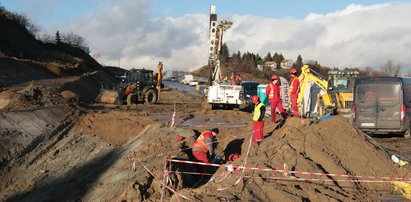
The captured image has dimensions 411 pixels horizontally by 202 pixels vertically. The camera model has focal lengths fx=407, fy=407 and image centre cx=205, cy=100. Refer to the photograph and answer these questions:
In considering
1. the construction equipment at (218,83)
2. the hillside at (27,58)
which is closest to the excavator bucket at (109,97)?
the construction equipment at (218,83)

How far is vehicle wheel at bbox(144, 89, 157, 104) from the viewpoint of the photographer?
25.5 meters

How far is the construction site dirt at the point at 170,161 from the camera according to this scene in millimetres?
8133

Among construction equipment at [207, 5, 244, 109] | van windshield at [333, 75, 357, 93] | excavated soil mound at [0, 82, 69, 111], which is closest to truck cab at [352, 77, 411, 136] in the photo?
van windshield at [333, 75, 357, 93]

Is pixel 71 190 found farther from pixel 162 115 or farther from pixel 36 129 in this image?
pixel 162 115

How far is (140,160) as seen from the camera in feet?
35.9

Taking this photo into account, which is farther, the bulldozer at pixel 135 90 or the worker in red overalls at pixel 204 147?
the bulldozer at pixel 135 90

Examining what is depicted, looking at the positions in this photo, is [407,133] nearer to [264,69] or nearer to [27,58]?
[27,58]

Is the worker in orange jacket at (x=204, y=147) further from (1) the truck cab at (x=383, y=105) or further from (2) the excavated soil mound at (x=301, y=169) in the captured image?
(1) the truck cab at (x=383, y=105)

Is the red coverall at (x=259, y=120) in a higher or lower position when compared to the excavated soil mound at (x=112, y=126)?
higher

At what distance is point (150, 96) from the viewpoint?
85.4 feet

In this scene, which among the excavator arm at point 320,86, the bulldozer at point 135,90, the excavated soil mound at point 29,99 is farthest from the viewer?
the bulldozer at point 135,90

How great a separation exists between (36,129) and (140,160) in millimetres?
6119

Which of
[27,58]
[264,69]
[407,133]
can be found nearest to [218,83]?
[407,133]

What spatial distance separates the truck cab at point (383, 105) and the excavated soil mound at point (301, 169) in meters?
5.45
